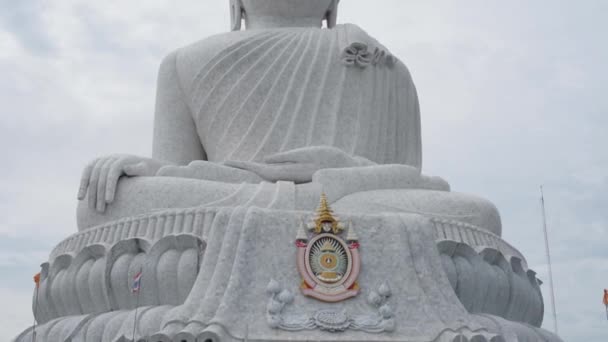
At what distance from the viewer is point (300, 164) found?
25.7 feet

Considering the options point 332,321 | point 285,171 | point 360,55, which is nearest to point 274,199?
point 285,171

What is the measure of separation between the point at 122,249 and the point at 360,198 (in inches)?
80.9

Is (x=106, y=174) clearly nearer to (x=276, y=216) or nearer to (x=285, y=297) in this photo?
(x=276, y=216)

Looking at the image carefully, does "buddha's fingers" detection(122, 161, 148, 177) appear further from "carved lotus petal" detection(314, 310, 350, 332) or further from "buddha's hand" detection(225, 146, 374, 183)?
"carved lotus petal" detection(314, 310, 350, 332)

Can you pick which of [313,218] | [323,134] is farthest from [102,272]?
[323,134]

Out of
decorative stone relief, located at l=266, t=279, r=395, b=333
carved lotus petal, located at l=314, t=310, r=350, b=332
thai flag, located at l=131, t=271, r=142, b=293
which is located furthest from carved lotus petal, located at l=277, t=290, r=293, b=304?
thai flag, located at l=131, t=271, r=142, b=293

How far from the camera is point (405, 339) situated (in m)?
5.95

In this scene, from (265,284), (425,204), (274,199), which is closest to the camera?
(265,284)

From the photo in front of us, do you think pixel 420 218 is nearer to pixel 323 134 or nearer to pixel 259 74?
pixel 323 134

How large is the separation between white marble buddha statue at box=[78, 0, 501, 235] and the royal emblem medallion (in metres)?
1.49

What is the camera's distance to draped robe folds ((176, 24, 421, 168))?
891cm

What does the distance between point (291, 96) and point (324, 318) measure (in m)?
3.58

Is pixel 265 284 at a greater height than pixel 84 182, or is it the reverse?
pixel 84 182

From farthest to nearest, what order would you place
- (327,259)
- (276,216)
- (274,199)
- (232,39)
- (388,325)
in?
(232,39)
(274,199)
(276,216)
(327,259)
(388,325)
